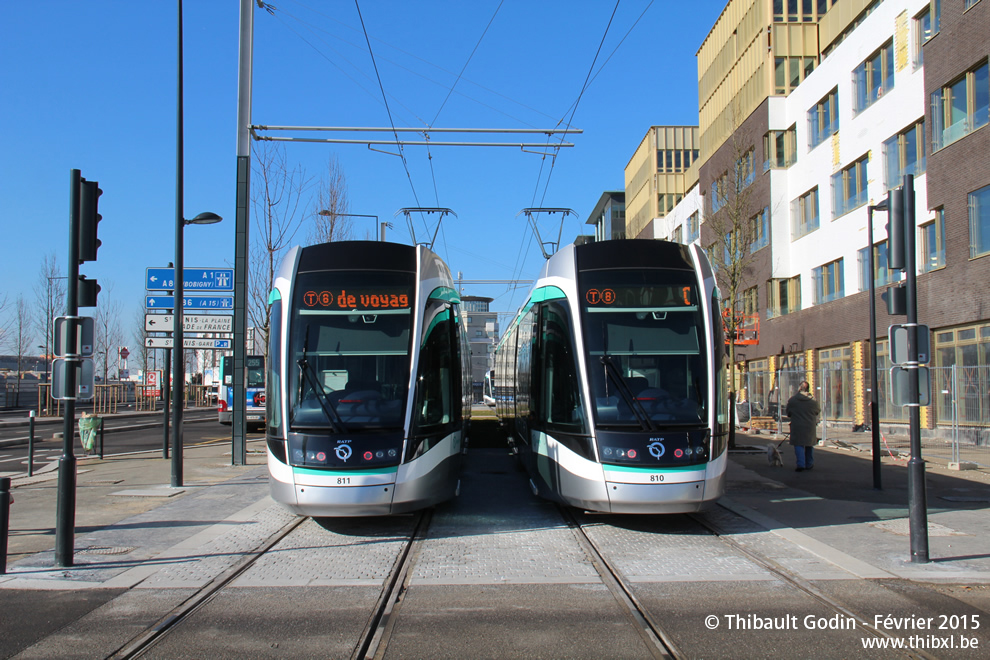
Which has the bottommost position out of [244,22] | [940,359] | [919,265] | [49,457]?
[49,457]

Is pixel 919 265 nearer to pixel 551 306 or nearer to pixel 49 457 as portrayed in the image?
pixel 551 306

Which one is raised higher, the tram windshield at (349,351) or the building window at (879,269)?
the building window at (879,269)

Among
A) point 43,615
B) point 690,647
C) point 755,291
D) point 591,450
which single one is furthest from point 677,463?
point 755,291

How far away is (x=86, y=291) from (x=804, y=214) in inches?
1237

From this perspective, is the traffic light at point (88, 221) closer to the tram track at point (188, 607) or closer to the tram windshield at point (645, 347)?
the tram track at point (188, 607)

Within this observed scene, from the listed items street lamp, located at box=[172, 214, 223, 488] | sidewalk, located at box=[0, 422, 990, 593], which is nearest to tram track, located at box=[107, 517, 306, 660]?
sidewalk, located at box=[0, 422, 990, 593]

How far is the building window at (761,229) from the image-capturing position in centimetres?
3659

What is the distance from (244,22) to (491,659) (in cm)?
1468

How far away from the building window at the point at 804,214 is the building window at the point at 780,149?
1.93 meters

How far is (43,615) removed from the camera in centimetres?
628

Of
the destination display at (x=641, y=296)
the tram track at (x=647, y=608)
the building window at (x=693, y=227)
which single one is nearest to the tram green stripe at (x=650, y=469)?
the tram track at (x=647, y=608)

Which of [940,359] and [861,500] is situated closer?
[861,500]

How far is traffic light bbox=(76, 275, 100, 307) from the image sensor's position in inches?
330

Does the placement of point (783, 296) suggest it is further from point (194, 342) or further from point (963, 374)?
point (194, 342)
